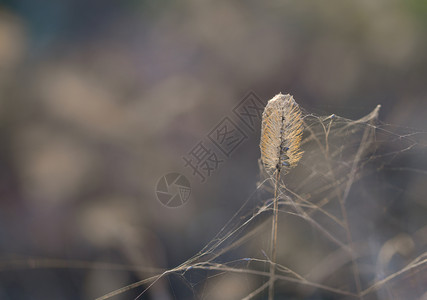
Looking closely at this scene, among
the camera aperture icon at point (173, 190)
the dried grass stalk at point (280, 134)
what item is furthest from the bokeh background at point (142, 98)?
the dried grass stalk at point (280, 134)

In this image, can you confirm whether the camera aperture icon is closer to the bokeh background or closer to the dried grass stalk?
the bokeh background

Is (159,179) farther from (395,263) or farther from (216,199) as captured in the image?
(395,263)

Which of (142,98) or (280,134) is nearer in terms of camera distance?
(280,134)

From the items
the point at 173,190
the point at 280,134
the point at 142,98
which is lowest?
the point at 280,134

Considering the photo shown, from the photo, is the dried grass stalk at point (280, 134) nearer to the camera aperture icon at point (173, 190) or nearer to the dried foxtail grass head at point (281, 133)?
the dried foxtail grass head at point (281, 133)

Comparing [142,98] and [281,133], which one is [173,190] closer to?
[142,98]

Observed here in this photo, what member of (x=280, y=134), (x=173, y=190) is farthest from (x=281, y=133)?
(x=173, y=190)
